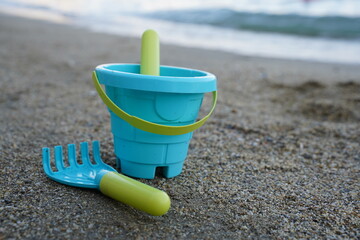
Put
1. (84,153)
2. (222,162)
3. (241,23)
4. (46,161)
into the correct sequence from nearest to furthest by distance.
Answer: (46,161) < (84,153) < (222,162) < (241,23)

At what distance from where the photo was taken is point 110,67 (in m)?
1.52

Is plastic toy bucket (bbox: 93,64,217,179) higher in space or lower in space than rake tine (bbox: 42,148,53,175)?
higher

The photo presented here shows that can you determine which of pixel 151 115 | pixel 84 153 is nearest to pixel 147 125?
pixel 151 115

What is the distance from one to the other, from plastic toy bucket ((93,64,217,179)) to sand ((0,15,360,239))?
11 centimetres

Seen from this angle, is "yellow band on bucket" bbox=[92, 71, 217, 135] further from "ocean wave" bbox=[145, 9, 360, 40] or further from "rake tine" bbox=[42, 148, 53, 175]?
"ocean wave" bbox=[145, 9, 360, 40]

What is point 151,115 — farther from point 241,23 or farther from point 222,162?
point 241,23

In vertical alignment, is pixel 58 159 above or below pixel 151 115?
below

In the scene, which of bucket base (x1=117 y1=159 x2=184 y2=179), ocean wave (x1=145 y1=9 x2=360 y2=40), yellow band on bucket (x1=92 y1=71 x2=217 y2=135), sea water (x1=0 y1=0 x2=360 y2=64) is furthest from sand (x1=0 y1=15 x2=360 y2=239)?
ocean wave (x1=145 y1=9 x2=360 y2=40)

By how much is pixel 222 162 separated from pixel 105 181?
0.62 meters

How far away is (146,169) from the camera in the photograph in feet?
4.73

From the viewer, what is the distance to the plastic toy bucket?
1254 millimetres

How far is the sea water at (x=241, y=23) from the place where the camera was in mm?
6148

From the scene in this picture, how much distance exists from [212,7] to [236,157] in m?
11.0

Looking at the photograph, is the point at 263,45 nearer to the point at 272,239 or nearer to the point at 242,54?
the point at 242,54
